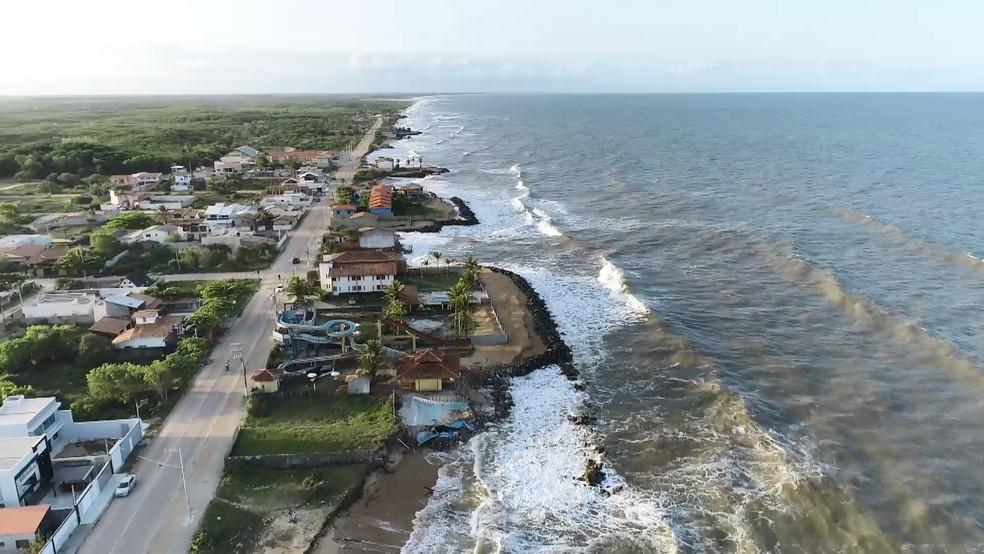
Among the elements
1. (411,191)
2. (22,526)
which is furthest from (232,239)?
(22,526)

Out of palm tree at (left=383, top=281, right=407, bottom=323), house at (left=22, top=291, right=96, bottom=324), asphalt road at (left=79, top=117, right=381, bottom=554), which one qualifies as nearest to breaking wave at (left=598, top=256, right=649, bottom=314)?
palm tree at (left=383, top=281, right=407, bottom=323)

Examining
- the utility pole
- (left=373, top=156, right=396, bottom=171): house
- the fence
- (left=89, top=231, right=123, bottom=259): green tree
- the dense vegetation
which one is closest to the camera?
the fence

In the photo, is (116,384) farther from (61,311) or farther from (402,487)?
(402,487)

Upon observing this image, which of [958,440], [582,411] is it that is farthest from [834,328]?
[582,411]

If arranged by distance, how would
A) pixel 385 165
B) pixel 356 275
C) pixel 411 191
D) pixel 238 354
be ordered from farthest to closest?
pixel 385 165 < pixel 411 191 < pixel 356 275 < pixel 238 354

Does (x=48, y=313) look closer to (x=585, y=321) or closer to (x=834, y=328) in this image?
(x=585, y=321)

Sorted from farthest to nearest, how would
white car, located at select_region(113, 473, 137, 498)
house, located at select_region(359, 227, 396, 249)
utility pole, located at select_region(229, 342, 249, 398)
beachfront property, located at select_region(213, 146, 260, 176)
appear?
beachfront property, located at select_region(213, 146, 260, 176) → house, located at select_region(359, 227, 396, 249) → utility pole, located at select_region(229, 342, 249, 398) → white car, located at select_region(113, 473, 137, 498)

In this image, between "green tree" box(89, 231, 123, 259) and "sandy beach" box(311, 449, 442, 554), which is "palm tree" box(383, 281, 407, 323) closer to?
"sandy beach" box(311, 449, 442, 554)
